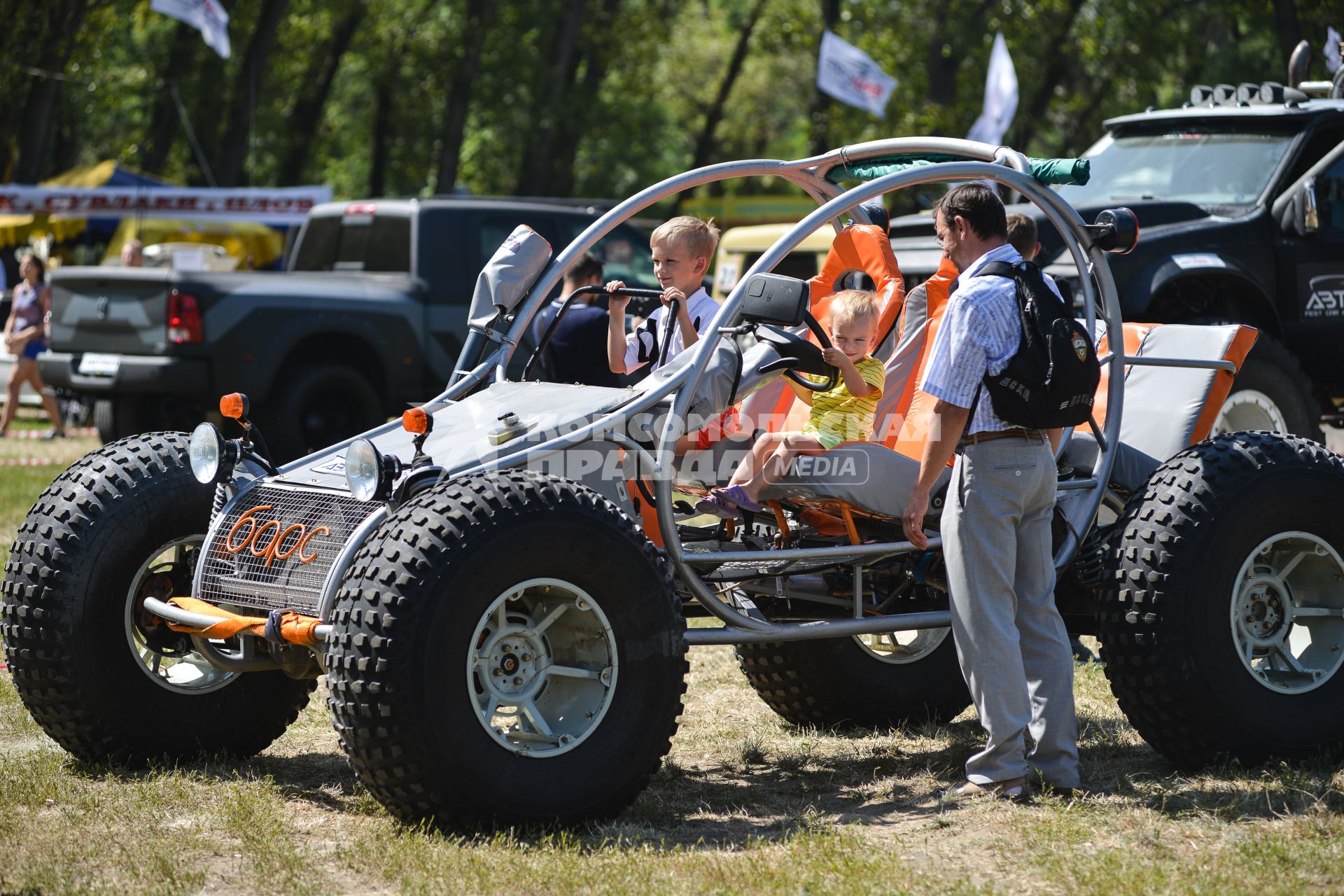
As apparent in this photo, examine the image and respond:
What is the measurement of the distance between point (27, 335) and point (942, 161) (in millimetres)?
12803

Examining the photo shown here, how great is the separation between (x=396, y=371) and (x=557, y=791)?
8251mm

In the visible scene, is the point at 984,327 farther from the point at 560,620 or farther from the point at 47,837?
the point at 47,837

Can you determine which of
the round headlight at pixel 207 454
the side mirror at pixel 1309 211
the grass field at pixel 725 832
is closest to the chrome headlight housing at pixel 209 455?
the round headlight at pixel 207 454

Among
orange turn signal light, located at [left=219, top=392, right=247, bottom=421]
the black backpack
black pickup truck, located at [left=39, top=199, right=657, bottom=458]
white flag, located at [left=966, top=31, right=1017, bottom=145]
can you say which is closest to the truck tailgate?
black pickup truck, located at [left=39, top=199, right=657, bottom=458]

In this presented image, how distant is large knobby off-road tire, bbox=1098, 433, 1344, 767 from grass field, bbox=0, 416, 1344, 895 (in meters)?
0.15

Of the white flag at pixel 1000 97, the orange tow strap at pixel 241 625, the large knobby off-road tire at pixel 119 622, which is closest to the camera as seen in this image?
the orange tow strap at pixel 241 625

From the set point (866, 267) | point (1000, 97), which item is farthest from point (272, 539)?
point (1000, 97)

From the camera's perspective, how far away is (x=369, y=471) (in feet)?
14.7

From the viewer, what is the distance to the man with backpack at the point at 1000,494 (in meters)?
4.54

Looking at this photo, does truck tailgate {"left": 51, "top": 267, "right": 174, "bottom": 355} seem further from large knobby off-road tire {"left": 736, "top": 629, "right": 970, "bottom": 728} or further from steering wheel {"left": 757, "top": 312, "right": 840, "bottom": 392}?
steering wheel {"left": 757, "top": 312, "right": 840, "bottom": 392}

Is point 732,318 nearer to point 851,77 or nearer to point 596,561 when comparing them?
point 596,561

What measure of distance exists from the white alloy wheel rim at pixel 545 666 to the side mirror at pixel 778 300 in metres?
0.96

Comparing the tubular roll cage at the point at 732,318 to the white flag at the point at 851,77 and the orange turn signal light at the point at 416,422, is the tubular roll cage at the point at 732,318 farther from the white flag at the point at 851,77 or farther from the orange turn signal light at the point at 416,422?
the white flag at the point at 851,77

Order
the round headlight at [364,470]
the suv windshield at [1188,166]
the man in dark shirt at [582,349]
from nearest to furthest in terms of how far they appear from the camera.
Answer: the round headlight at [364,470] → the man in dark shirt at [582,349] → the suv windshield at [1188,166]
